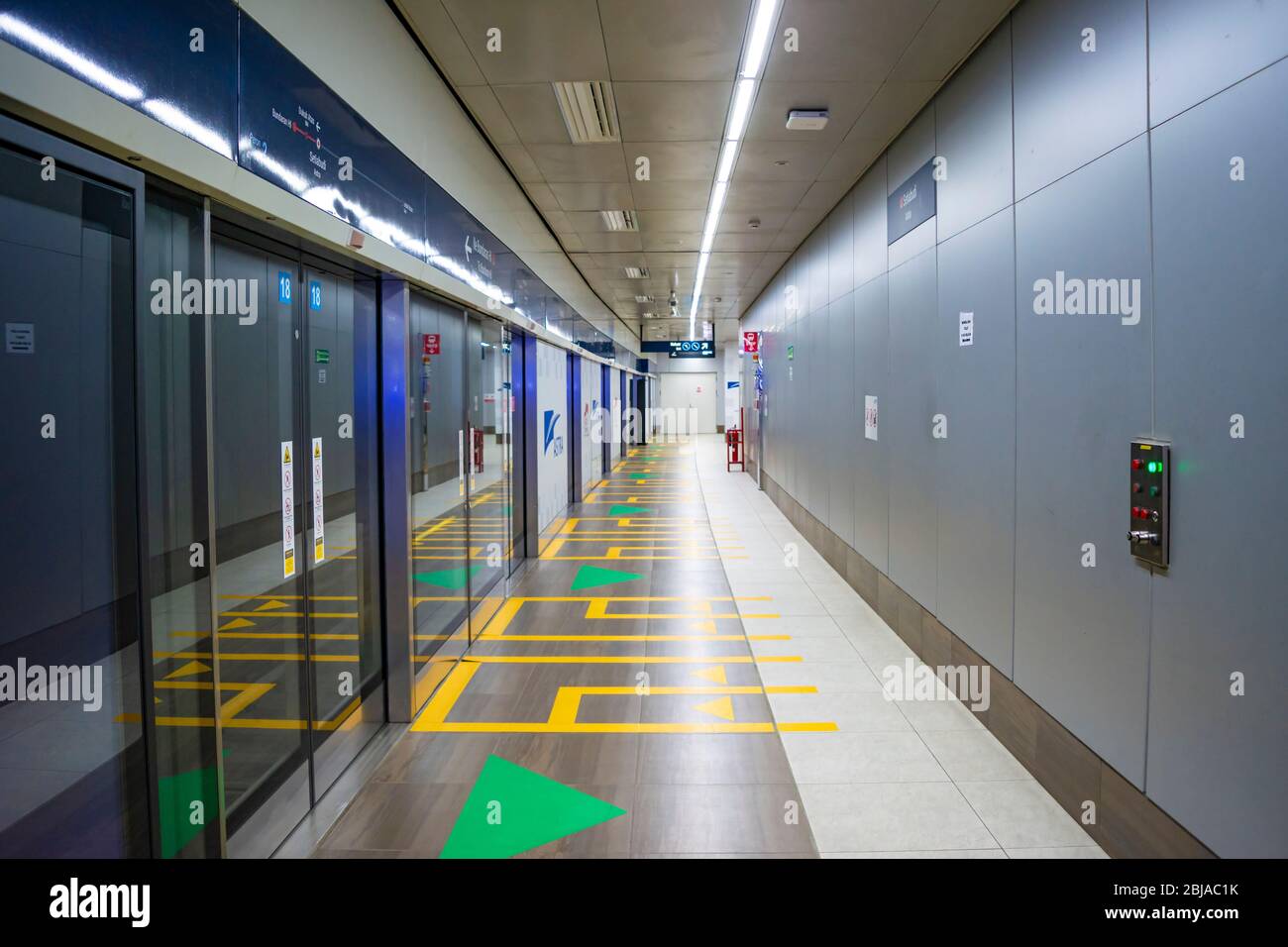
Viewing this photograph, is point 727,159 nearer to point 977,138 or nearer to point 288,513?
point 977,138

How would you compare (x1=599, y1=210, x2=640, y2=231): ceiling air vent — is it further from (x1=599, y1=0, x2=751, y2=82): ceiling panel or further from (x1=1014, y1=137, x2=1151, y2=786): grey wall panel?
(x1=1014, y1=137, x2=1151, y2=786): grey wall panel

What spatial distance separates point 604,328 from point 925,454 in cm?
1101

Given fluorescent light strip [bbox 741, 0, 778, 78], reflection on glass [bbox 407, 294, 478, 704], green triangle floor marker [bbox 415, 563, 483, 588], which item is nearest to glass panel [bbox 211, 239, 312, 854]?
reflection on glass [bbox 407, 294, 478, 704]

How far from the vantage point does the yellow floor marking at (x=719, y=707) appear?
4.17 m

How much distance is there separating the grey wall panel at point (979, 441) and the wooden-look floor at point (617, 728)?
3.56 feet

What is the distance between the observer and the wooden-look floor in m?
3.01

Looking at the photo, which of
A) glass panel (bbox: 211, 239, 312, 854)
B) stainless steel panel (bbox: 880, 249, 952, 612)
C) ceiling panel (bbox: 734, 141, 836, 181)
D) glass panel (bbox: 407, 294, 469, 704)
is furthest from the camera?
ceiling panel (bbox: 734, 141, 836, 181)

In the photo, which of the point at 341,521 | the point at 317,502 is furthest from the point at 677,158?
the point at 317,502

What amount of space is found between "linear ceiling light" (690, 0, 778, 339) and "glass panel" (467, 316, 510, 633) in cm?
234

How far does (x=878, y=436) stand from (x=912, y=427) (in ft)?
2.81

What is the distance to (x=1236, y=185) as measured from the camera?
7.25ft

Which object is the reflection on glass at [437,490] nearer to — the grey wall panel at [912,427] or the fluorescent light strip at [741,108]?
the fluorescent light strip at [741,108]

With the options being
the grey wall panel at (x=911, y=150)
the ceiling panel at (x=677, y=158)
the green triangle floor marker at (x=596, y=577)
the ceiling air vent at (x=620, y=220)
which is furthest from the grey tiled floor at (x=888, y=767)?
the ceiling air vent at (x=620, y=220)
